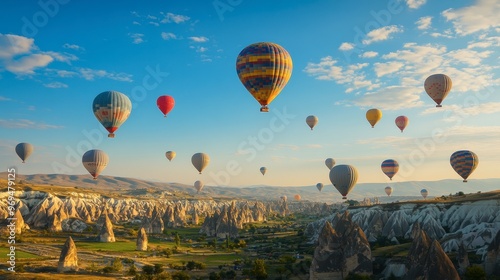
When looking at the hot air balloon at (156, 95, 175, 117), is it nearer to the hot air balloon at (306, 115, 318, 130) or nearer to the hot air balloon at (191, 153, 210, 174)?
the hot air balloon at (191, 153, 210, 174)

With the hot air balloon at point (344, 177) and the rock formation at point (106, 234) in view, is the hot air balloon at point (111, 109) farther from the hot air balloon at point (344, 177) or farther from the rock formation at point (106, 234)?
the hot air balloon at point (344, 177)

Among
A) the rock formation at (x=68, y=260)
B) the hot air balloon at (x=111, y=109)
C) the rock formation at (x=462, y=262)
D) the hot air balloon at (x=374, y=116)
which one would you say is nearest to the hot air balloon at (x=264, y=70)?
the hot air balloon at (x=111, y=109)

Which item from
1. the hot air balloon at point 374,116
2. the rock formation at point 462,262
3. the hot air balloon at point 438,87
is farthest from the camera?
the hot air balloon at point 374,116

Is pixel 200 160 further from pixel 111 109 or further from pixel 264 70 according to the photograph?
pixel 264 70

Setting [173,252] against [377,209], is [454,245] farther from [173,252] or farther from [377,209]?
[173,252]

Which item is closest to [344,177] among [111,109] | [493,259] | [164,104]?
[493,259]
